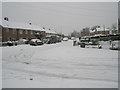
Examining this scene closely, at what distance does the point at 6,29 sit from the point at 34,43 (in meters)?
18.7

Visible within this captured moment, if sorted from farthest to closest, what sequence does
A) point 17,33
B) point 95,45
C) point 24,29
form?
point 24,29, point 17,33, point 95,45

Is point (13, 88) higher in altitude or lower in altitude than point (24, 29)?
lower

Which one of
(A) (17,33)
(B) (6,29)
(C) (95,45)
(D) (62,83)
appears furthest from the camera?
(A) (17,33)

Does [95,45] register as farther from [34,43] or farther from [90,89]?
[90,89]

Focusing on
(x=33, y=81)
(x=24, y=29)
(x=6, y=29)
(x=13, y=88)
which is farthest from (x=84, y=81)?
(x=24, y=29)

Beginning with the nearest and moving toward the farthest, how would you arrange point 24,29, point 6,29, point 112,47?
point 112,47
point 6,29
point 24,29

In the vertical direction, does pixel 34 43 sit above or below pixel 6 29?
below

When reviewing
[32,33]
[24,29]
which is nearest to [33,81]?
[24,29]

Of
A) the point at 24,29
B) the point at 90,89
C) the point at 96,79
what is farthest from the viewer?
the point at 24,29

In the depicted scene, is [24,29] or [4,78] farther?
[24,29]

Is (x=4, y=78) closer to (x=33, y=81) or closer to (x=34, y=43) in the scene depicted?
(x=33, y=81)

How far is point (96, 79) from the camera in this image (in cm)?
777

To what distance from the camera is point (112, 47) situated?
82.9 feet

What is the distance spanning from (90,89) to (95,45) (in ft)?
80.2
